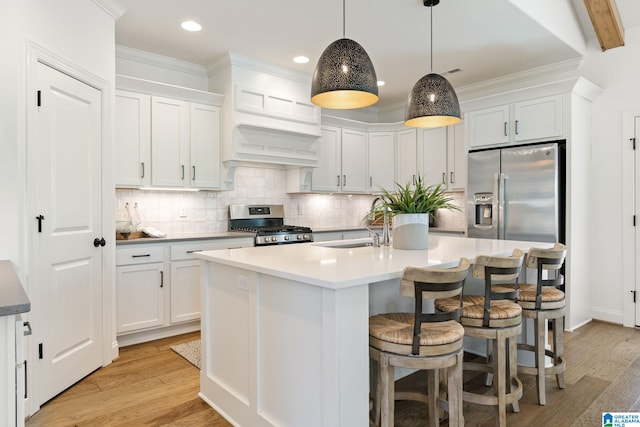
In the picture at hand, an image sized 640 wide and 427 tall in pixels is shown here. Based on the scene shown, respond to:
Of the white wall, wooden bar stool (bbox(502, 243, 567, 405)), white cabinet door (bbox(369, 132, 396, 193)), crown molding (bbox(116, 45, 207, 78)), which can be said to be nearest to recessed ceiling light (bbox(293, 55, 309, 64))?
crown molding (bbox(116, 45, 207, 78))

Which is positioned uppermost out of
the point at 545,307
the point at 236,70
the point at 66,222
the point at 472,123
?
the point at 236,70

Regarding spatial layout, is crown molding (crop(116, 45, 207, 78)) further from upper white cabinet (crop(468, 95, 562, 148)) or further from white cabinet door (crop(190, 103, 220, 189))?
upper white cabinet (crop(468, 95, 562, 148))

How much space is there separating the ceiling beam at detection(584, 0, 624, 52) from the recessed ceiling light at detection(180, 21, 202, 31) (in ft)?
11.8

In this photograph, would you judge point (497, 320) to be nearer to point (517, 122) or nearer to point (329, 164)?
point (517, 122)

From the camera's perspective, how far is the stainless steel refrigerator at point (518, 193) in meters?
4.00

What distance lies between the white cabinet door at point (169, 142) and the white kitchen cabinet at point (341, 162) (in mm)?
1687

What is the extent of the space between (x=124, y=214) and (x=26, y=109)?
1726 millimetres

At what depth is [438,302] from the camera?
2285 millimetres

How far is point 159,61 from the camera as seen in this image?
13.5 ft

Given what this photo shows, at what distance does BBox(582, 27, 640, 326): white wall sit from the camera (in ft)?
13.5

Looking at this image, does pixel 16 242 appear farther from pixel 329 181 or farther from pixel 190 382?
pixel 329 181

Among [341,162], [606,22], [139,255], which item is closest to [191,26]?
[139,255]

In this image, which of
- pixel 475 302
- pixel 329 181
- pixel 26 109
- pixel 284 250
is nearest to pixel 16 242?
pixel 26 109

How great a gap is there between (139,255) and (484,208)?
3.58 metres
